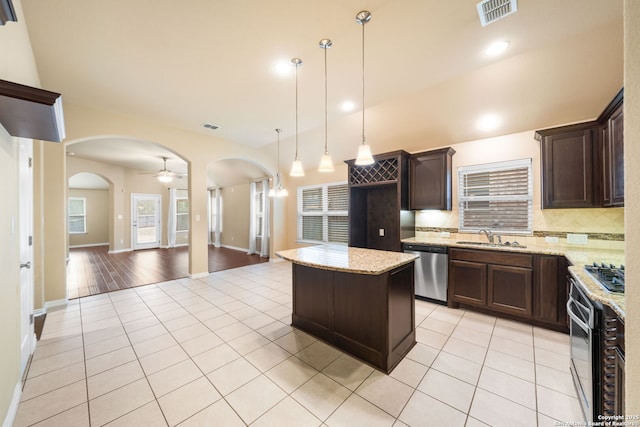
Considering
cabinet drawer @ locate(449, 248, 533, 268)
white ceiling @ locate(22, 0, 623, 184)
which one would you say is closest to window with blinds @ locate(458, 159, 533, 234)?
white ceiling @ locate(22, 0, 623, 184)

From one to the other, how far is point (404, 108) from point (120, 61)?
3.58m

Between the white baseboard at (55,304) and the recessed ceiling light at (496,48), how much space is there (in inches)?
249

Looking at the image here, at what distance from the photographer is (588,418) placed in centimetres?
145

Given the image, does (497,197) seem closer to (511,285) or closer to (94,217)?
(511,285)

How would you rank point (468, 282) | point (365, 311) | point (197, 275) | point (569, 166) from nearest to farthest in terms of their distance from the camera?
point (365, 311)
point (569, 166)
point (468, 282)
point (197, 275)

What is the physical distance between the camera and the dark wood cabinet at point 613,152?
215 centimetres

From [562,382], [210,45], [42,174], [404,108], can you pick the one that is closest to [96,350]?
[42,174]

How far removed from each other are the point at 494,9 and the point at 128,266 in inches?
319

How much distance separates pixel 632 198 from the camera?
77cm

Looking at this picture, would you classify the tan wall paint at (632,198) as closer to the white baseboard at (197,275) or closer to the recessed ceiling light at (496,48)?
the recessed ceiling light at (496,48)

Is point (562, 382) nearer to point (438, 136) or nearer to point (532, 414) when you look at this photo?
point (532, 414)

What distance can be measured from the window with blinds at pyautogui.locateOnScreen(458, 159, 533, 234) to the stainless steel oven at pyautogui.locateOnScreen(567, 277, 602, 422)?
Result: 6.24ft

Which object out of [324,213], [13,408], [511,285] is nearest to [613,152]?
[511,285]

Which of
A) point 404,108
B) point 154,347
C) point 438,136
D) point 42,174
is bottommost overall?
point 154,347
